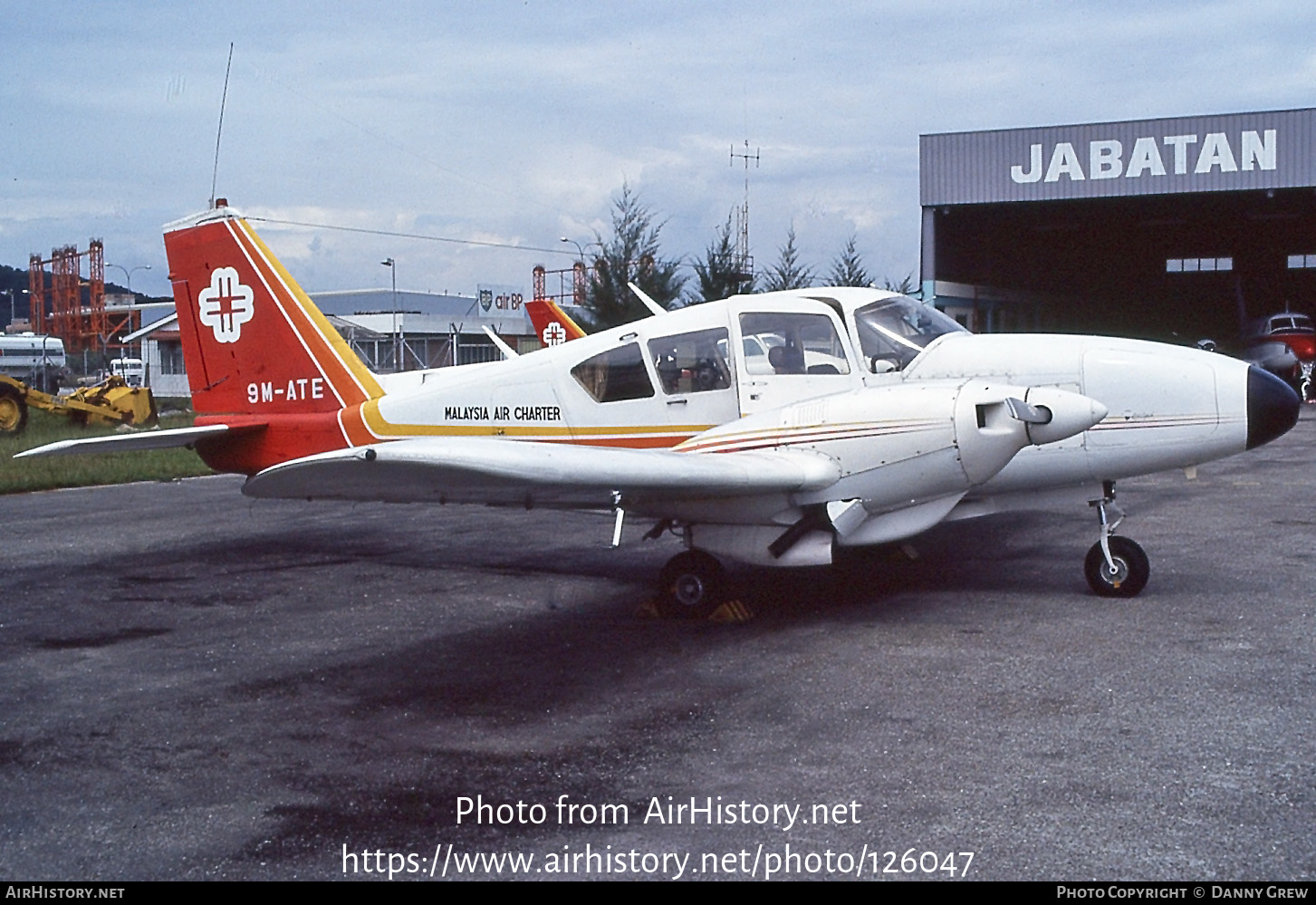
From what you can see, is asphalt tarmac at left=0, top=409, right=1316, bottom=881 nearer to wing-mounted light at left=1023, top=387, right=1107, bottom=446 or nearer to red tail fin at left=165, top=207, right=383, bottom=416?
wing-mounted light at left=1023, top=387, right=1107, bottom=446

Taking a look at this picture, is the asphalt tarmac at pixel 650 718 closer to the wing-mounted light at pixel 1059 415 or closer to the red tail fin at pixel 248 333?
the wing-mounted light at pixel 1059 415

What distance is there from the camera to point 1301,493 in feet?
43.1

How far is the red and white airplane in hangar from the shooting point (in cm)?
688

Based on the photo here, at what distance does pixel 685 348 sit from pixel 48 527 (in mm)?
7839

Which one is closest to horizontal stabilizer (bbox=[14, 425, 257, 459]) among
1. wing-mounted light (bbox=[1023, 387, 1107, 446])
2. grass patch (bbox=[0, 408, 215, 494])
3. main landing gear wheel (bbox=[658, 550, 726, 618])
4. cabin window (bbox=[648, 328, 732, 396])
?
cabin window (bbox=[648, 328, 732, 396])

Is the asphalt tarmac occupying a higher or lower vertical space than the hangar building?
lower

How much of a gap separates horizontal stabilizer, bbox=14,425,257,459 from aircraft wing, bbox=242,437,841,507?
1.52 m

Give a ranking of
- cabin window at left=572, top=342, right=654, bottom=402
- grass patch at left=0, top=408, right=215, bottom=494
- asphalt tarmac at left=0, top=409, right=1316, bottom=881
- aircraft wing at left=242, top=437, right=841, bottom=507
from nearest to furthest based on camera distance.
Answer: asphalt tarmac at left=0, top=409, right=1316, bottom=881
aircraft wing at left=242, top=437, right=841, bottom=507
cabin window at left=572, top=342, right=654, bottom=402
grass patch at left=0, top=408, right=215, bottom=494

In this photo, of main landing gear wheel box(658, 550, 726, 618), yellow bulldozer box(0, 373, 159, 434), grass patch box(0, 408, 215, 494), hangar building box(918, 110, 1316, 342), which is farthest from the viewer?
hangar building box(918, 110, 1316, 342)

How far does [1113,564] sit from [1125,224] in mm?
34447

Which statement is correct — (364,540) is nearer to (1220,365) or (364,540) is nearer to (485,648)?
(485,648)

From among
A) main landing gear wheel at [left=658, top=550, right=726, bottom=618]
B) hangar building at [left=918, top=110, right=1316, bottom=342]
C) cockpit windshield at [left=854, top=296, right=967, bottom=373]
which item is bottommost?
main landing gear wheel at [left=658, top=550, right=726, bottom=618]

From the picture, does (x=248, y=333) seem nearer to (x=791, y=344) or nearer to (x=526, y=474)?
(x=791, y=344)

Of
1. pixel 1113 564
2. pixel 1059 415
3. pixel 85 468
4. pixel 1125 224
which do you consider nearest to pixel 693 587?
pixel 1059 415
